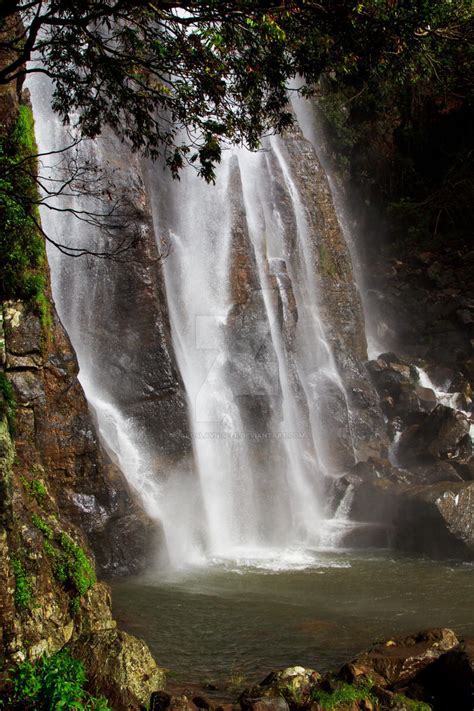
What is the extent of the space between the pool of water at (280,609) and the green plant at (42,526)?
5.37ft

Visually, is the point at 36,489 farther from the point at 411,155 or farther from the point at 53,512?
the point at 411,155

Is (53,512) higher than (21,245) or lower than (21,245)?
lower

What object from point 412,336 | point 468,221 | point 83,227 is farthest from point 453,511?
point 468,221

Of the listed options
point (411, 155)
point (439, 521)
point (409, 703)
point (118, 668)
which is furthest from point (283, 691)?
point (411, 155)

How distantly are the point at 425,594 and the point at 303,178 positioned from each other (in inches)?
Answer: 623

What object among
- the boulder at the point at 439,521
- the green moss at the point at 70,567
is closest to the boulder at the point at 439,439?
the boulder at the point at 439,521

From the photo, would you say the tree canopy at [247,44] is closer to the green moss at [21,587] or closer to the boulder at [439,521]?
the green moss at [21,587]

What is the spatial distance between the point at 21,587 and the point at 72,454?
4.24m

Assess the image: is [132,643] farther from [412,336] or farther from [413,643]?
[412,336]

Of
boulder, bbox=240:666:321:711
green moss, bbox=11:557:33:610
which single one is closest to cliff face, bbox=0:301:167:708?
green moss, bbox=11:557:33:610

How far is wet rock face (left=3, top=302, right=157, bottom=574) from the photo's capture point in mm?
9148

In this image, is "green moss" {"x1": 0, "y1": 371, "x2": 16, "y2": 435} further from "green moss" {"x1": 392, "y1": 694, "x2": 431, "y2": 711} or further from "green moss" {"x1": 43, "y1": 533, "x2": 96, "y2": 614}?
"green moss" {"x1": 392, "y1": 694, "x2": 431, "y2": 711}

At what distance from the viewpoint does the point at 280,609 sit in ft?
27.9

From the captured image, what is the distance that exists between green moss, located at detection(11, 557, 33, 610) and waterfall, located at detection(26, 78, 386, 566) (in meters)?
5.15
